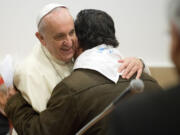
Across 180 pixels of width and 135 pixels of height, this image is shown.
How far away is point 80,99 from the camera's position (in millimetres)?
1238

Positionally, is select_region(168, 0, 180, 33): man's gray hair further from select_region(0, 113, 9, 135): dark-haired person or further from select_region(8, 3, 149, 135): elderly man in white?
select_region(0, 113, 9, 135): dark-haired person

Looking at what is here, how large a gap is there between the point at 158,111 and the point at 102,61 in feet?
2.48

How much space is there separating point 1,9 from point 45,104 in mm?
1498

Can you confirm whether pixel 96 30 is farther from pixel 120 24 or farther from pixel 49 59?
pixel 120 24


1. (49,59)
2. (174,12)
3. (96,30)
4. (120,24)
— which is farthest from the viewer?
(120,24)

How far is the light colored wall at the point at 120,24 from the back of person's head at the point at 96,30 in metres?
1.11

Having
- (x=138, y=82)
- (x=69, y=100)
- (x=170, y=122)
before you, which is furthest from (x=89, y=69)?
(x=170, y=122)

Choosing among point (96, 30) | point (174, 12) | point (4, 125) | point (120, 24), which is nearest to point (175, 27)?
point (174, 12)

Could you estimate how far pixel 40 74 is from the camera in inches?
62.1

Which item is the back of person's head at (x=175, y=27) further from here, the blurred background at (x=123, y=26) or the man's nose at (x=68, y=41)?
the blurred background at (x=123, y=26)

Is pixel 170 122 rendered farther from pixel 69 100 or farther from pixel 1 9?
pixel 1 9

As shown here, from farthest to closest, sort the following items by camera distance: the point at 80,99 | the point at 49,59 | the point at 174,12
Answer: the point at 49,59, the point at 80,99, the point at 174,12

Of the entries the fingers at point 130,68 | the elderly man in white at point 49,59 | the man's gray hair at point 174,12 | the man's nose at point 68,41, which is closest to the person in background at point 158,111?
the man's gray hair at point 174,12

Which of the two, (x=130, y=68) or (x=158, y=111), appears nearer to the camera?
(x=158, y=111)
